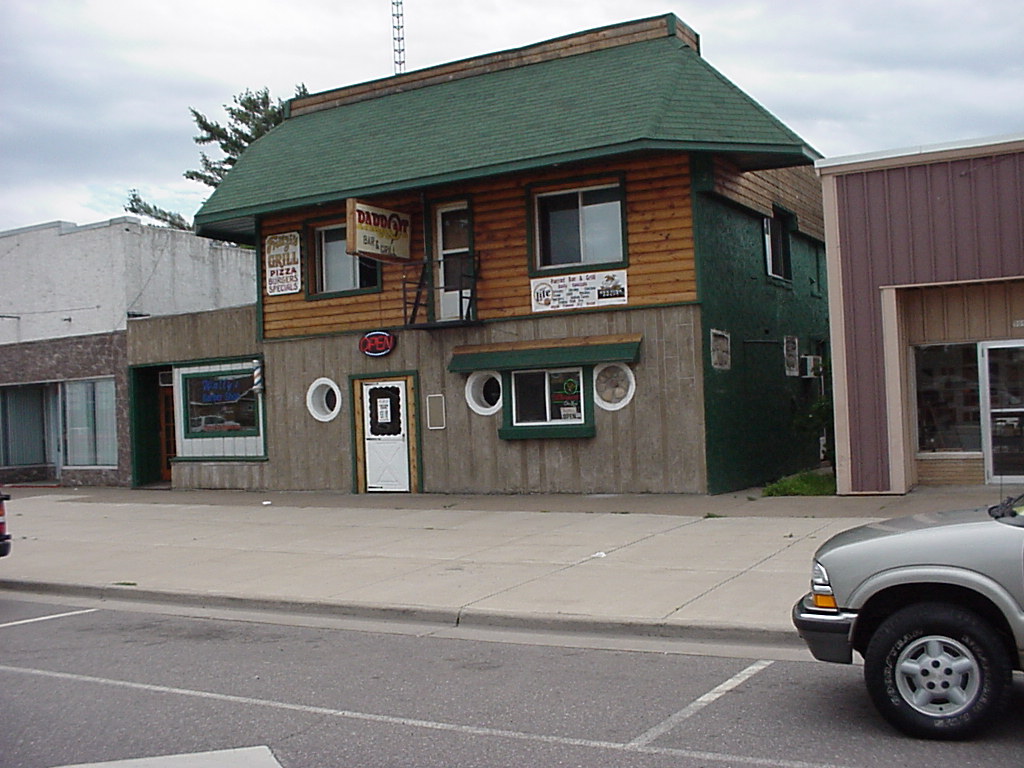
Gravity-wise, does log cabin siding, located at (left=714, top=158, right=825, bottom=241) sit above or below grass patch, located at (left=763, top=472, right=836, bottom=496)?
above

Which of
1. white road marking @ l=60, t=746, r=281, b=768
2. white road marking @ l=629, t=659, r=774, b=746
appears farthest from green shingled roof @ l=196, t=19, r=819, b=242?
white road marking @ l=60, t=746, r=281, b=768

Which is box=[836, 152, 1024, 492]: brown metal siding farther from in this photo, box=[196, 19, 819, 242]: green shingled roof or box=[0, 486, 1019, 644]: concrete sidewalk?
box=[196, 19, 819, 242]: green shingled roof

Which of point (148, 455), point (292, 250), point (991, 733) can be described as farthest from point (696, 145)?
point (148, 455)

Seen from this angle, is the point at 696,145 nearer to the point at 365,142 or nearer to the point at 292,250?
the point at 365,142

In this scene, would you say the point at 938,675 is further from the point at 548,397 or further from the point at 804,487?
the point at 548,397

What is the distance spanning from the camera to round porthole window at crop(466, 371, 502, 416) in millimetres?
19000

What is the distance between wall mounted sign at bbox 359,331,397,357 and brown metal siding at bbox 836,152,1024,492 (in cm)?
784

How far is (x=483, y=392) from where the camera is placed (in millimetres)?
19250

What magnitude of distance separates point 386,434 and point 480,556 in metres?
7.94

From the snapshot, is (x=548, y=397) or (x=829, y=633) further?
(x=548, y=397)

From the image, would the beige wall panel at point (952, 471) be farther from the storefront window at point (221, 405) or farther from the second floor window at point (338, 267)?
the storefront window at point (221, 405)

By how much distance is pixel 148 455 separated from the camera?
2450 centimetres

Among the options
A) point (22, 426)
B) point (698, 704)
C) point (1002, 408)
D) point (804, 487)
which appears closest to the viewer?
point (698, 704)

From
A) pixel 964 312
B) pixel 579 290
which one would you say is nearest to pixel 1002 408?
pixel 964 312
